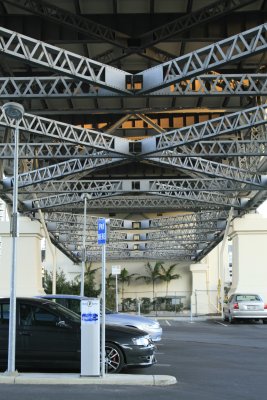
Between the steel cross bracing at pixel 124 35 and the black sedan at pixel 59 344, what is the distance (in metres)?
A: 9.31

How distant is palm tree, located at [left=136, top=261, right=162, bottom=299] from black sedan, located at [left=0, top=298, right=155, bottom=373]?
53.8m

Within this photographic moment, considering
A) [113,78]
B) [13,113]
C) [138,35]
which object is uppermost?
[138,35]

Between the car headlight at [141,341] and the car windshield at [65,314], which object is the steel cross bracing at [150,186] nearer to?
the car windshield at [65,314]

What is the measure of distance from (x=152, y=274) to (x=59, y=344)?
5504 cm

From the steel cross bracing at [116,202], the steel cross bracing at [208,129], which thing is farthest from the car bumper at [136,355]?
the steel cross bracing at [116,202]

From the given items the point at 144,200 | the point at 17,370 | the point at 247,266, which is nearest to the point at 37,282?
the point at 144,200

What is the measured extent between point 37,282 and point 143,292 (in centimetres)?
2871

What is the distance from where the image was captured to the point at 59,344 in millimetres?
11555

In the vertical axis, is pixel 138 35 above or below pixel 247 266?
above

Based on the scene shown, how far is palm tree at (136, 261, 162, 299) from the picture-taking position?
2588 inches

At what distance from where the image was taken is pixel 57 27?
2003cm

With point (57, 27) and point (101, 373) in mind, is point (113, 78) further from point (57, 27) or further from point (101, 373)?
point (101, 373)

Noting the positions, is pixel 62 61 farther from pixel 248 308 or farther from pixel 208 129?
pixel 248 308

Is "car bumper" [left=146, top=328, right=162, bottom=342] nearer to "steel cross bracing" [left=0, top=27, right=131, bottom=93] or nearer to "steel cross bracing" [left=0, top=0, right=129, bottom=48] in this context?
"steel cross bracing" [left=0, top=27, right=131, bottom=93]
